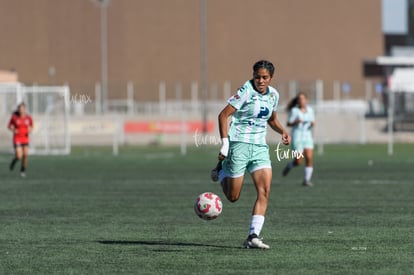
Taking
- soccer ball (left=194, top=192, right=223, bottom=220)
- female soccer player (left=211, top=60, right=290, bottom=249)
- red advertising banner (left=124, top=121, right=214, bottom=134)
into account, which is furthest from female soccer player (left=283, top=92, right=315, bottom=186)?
red advertising banner (left=124, top=121, right=214, bottom=134)

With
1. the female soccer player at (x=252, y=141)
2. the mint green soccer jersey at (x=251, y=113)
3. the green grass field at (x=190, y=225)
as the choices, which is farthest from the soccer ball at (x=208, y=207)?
the mint green soccer jersey at (x=251, y=113)

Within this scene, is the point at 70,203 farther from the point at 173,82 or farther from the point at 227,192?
the point at 173,82

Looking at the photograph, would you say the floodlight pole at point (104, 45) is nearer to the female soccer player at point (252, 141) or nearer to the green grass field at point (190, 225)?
the green grass field at point (190, 225)

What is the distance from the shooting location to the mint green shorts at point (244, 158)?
14.3 m

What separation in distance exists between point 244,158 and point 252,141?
240mm

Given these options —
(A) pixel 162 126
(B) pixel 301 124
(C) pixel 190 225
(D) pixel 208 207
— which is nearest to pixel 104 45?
(A) pixel 162 126

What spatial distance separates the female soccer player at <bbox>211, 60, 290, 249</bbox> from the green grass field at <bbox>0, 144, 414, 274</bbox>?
0.64 metres

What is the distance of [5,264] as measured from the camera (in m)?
12.8

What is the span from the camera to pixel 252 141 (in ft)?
47.2

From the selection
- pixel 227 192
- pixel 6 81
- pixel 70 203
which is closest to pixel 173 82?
pixel 6 81

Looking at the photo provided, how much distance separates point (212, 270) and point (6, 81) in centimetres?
4836

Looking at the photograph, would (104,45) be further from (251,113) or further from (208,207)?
(251,113)

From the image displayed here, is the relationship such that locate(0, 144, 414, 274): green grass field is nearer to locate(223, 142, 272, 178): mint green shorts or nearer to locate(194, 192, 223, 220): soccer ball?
locate(194, 192, 223, 220): soccer ball

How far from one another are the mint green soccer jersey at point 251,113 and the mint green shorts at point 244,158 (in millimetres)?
74
